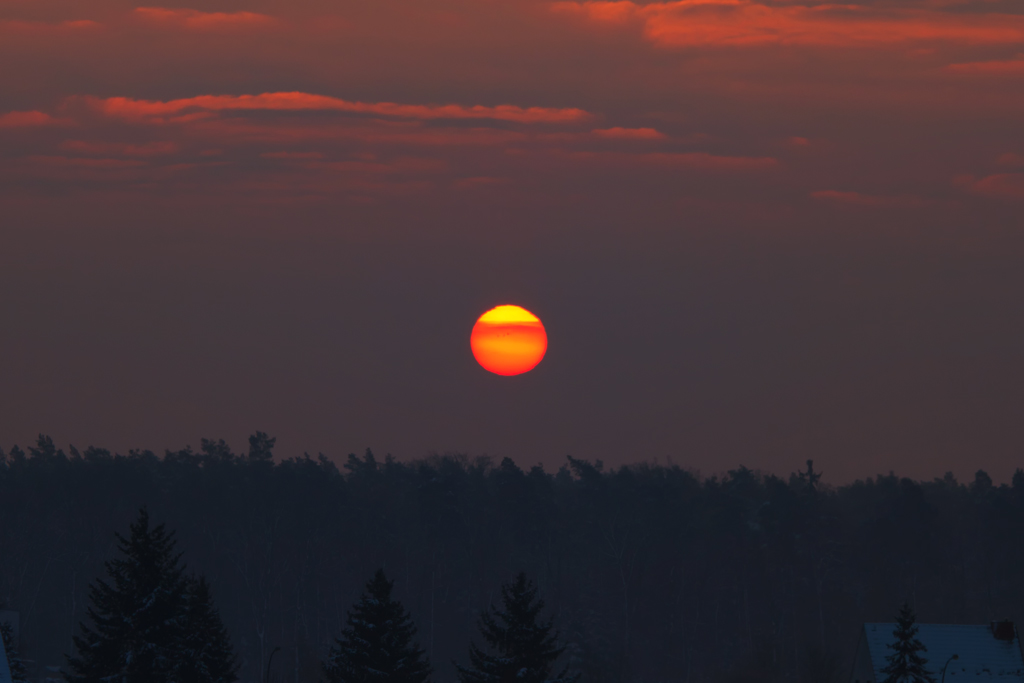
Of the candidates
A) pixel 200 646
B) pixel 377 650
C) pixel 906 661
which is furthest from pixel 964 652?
pixel 200 646

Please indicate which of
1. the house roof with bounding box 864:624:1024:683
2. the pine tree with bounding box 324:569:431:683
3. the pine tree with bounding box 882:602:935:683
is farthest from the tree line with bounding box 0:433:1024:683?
the pine tree with bounding box 324:569:431:683

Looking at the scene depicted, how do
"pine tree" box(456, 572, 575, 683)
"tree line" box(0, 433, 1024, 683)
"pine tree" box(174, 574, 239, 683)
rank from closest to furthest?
"pine tree" box(174, 574, 239, 683)
"pine tree" box(456, 572, 575, 683)
"tree line" box(0, 433, 1024, 683)

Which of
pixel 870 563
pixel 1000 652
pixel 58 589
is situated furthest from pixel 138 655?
pixel 870 563

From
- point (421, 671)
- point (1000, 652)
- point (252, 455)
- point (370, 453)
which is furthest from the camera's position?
point (370, 453)

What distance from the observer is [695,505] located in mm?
167750

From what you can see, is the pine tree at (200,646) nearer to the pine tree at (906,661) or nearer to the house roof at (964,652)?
the pine tree at (906,661)

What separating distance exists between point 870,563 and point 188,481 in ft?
257

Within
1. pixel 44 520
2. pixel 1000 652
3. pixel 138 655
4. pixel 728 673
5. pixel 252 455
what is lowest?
pixel 138 655

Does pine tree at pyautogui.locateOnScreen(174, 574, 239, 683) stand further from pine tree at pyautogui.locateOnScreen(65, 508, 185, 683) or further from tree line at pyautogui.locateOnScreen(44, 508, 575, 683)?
pine tree at pyautogui.locateOnScreen(65, 508, 185, 683)

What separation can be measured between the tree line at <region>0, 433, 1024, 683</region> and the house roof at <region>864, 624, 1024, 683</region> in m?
61.0

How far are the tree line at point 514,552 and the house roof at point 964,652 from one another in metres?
61.0

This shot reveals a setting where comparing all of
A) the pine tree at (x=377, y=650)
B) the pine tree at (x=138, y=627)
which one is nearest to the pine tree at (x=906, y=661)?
the pine tree at (x=377, y=650)

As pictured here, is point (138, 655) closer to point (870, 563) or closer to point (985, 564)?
point (870, 563)

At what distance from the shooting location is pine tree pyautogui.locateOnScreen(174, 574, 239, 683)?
47.5 meters
